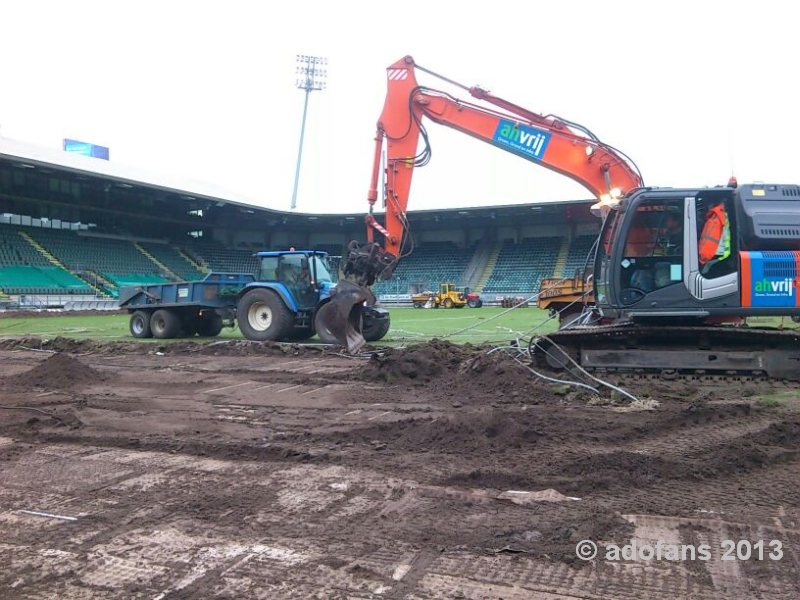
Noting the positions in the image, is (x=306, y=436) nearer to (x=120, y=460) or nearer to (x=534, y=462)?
(x=120, y=460)

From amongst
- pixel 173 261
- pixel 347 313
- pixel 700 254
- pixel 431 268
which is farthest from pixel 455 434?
pixel 431 268

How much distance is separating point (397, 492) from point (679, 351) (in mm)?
5205

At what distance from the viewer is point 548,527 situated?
3.35m

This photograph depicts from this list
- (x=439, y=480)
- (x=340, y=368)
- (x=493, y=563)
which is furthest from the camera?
(x=340, y=368)

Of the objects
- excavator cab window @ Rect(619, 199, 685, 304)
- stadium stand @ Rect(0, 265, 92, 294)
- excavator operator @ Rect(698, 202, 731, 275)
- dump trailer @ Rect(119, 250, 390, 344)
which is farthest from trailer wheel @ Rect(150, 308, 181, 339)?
stadium stand @ Rect(0, 265, 92, 294)

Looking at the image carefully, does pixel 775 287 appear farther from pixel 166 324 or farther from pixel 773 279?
pixel 166 324

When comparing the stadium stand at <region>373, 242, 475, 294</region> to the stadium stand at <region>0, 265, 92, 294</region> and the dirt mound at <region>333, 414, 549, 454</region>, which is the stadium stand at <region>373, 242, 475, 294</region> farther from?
the dirt mound at <region>333, 414, 549, 454</region>

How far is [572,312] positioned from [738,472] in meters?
7.63

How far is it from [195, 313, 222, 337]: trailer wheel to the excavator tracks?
1065 centimetres

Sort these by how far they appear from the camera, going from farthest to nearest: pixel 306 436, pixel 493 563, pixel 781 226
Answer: pixel 781 226 → pixel 306 436 → pixel 493 563

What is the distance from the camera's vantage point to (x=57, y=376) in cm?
846

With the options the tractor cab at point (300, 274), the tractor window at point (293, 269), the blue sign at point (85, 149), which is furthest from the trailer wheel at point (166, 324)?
the blue sign at point (85, 149)

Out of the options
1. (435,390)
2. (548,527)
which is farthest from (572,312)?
(548,527)

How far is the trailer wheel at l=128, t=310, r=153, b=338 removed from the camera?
16250 millimetres
